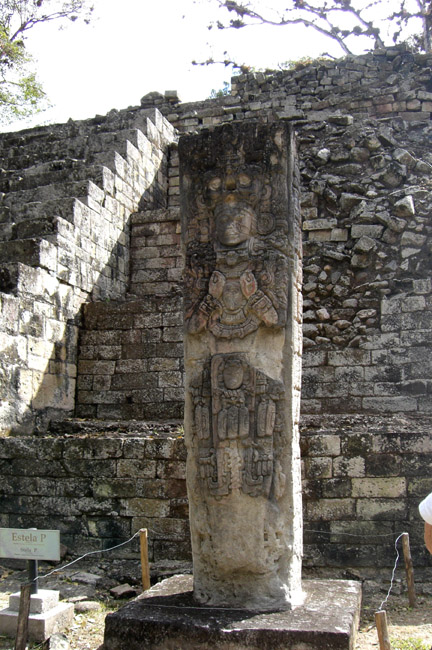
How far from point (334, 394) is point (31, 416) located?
3.67m

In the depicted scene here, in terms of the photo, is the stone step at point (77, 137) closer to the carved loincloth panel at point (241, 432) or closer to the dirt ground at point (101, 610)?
the dirt ground at point (101, 610)

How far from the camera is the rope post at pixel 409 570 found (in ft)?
16.7

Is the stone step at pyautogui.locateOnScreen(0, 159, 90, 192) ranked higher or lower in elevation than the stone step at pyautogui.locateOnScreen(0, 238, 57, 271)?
higher

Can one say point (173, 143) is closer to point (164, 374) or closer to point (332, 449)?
point (164, 374)

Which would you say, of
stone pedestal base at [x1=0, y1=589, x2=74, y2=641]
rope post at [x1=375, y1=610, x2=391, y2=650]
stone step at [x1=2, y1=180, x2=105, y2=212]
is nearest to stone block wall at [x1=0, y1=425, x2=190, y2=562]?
stone pedestal base at [x1=0, y1=589, x2=74, y2=641]

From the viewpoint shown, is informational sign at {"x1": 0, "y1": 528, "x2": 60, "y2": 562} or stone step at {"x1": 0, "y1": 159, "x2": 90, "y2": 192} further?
stone step at {"x1": 0, "y1": 159, "x2": 90, "y2": 192}

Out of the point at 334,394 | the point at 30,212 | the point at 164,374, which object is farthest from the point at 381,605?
the point at 30,212

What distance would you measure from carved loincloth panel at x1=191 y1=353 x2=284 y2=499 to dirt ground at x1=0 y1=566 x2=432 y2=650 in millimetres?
1325

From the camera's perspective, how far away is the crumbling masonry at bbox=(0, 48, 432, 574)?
236 inches

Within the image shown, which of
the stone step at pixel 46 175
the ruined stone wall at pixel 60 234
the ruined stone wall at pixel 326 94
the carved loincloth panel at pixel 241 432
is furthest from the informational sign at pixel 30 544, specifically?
the ruined stone wall at pixel 326 94

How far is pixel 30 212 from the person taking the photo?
960cm

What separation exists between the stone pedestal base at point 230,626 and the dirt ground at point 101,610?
0.49 m

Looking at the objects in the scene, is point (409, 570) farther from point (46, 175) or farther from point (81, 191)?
point (46, 175)

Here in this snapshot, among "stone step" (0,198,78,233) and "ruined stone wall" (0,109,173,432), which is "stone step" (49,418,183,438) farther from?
"stone step" (0,198,78,233)
